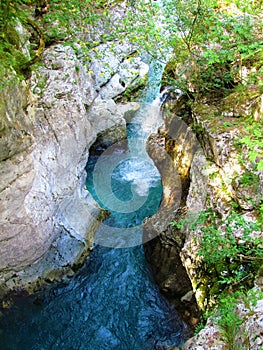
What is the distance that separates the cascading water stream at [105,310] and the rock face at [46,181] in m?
0.51

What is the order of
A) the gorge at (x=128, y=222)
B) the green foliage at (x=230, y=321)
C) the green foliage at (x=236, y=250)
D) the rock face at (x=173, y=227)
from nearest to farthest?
the green foliage at (x=230, y=321) → the green foliage at (x=236, y=250) → the gorge at (x=128, y=222) → the rock face at (x=173, y=227)

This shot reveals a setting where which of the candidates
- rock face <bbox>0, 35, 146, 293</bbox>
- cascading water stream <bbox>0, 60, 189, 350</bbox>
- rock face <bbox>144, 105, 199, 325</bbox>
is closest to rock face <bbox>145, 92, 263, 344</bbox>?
rock face <bbox>144, 105, 199, 325</bbox>

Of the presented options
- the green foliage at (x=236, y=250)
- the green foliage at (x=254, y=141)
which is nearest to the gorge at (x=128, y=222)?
the green foliage at (x=236, y=250)

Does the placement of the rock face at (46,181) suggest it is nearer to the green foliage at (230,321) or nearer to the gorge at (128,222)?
the gorge at (128,222)

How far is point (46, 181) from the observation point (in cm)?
701

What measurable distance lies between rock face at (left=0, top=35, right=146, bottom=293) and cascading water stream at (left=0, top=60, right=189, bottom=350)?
509 millimetres

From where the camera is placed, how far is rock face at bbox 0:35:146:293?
17.7ft

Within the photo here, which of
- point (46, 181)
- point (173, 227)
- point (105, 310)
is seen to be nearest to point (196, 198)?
point (173, 227)

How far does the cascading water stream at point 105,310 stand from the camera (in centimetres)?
616

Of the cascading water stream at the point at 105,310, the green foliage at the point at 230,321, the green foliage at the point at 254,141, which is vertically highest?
the green foliage at the point at 254,141

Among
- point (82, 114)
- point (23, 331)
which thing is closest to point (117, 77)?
point (82, 114)

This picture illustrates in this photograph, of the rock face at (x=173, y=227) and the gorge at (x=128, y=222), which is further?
the rock face at (x=173, y=227)

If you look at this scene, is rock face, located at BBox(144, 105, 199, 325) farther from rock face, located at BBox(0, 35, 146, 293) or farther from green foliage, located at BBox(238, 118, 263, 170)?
rock face, located at BBox(0, 35, 146, 293)

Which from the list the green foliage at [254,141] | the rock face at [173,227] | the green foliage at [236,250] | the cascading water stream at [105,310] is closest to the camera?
the green foliage at [254,141]
